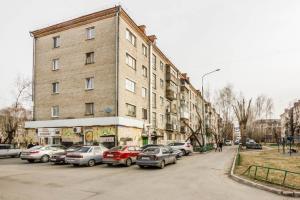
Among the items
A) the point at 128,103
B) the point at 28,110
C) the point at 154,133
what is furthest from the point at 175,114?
the point at 28,110

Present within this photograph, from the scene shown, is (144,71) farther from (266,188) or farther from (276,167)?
(266,188)

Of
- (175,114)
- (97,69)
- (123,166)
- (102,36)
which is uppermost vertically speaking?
(102,36)

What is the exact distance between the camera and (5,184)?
37.4 ft

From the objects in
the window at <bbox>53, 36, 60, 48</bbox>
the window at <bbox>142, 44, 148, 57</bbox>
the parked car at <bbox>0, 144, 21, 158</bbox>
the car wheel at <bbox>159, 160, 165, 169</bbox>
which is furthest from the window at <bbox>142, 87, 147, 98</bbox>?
the car wheel at <bbox>159, 160, 165, 169</bbox>

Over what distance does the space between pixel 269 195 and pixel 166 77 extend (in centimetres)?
3492

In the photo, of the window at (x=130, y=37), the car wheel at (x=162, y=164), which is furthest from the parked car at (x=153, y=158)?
the window at (x=130, y=37)

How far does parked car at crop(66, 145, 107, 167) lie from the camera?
1866 cm

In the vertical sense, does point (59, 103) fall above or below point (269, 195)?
above

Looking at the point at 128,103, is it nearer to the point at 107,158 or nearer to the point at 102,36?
the point at 102,36

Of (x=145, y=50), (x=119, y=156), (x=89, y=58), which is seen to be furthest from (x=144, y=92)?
(x=119, y=156)

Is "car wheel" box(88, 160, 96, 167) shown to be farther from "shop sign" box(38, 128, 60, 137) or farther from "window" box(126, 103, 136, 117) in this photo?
"shop sign" box(38, 128, 60, 137)

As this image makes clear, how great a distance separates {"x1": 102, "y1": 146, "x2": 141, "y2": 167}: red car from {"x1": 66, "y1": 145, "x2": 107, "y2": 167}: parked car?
35.3 inches

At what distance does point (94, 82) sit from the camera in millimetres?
29172

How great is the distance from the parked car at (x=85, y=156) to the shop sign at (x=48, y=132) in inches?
444
